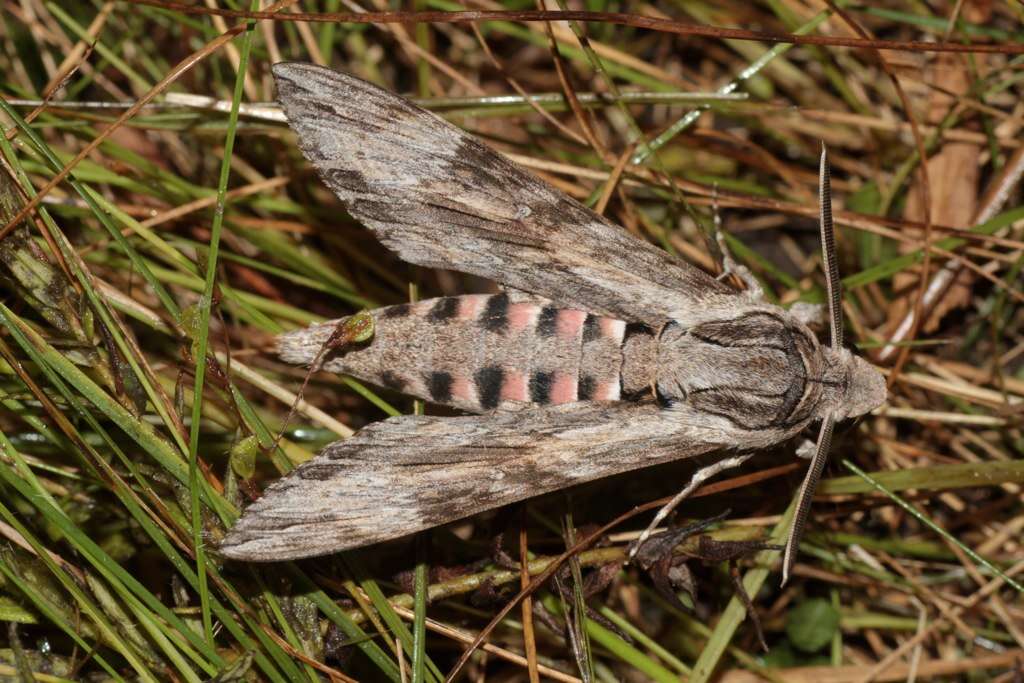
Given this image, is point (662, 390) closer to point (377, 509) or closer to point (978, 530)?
point (377, 509)

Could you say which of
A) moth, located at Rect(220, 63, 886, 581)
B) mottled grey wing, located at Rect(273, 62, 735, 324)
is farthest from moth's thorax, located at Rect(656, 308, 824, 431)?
mottled grey wing, located at Rect(273, 62, 735, 324)

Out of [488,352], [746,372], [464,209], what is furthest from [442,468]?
[746,372]

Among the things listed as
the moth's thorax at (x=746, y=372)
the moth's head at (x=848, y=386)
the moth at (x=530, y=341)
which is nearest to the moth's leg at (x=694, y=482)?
the moth at (x=530, y=341)

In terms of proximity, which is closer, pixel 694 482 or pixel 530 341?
pixel 530 341

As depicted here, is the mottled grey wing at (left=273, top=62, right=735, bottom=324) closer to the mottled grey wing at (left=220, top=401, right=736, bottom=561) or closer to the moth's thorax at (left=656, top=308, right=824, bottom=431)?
the moth's thorax at (left=656, top=308, right=824, bottom=431)

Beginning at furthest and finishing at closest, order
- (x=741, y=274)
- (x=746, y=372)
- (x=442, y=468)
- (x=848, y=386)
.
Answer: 1. (x=741, y=274)
2. (x=848, y=386)
3. (x=746, y=372)
4. (x=442, y=468)

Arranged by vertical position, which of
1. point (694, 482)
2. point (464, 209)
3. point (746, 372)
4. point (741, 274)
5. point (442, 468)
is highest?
point (464, 209)

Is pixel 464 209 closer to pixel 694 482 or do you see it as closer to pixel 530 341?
pixel 530 341
